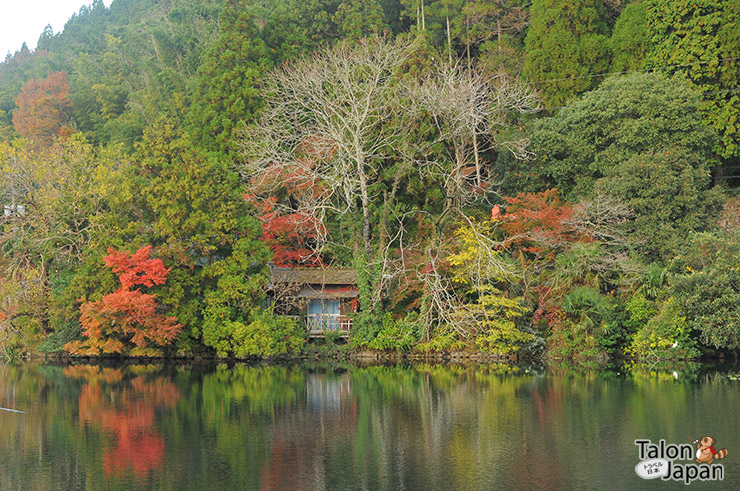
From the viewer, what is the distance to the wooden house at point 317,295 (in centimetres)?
3494

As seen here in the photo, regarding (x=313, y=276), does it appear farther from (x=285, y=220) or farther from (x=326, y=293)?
(x=285, y=220)

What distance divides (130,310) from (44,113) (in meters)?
33.4

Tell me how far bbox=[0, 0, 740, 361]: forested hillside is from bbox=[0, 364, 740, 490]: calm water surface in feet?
12.3

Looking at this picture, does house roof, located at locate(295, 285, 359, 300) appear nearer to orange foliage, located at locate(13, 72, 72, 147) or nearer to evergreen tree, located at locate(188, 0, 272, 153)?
evergreen tree, located at locate(188, 0, 272, 153)

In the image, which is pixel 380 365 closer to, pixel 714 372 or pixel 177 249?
pixel 177 249

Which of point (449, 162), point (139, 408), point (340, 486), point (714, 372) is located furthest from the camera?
point (449, 162)

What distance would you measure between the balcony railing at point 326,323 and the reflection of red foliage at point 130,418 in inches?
345

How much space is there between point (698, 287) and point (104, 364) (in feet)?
77.2

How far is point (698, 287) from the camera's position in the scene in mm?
27891

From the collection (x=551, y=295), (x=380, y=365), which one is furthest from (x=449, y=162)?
(x=380, y=365)

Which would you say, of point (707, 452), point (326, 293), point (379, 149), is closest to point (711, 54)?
point (379, 149)

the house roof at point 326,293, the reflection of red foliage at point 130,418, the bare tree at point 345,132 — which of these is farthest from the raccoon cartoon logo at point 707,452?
the house roof at point 326,293

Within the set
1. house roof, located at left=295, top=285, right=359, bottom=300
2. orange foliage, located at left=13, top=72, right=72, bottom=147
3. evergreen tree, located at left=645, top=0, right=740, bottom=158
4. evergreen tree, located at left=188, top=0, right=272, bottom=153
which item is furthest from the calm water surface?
orange foliage, located at left=13, top=72, right=72, bottom=147

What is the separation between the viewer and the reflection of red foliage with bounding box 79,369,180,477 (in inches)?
607
